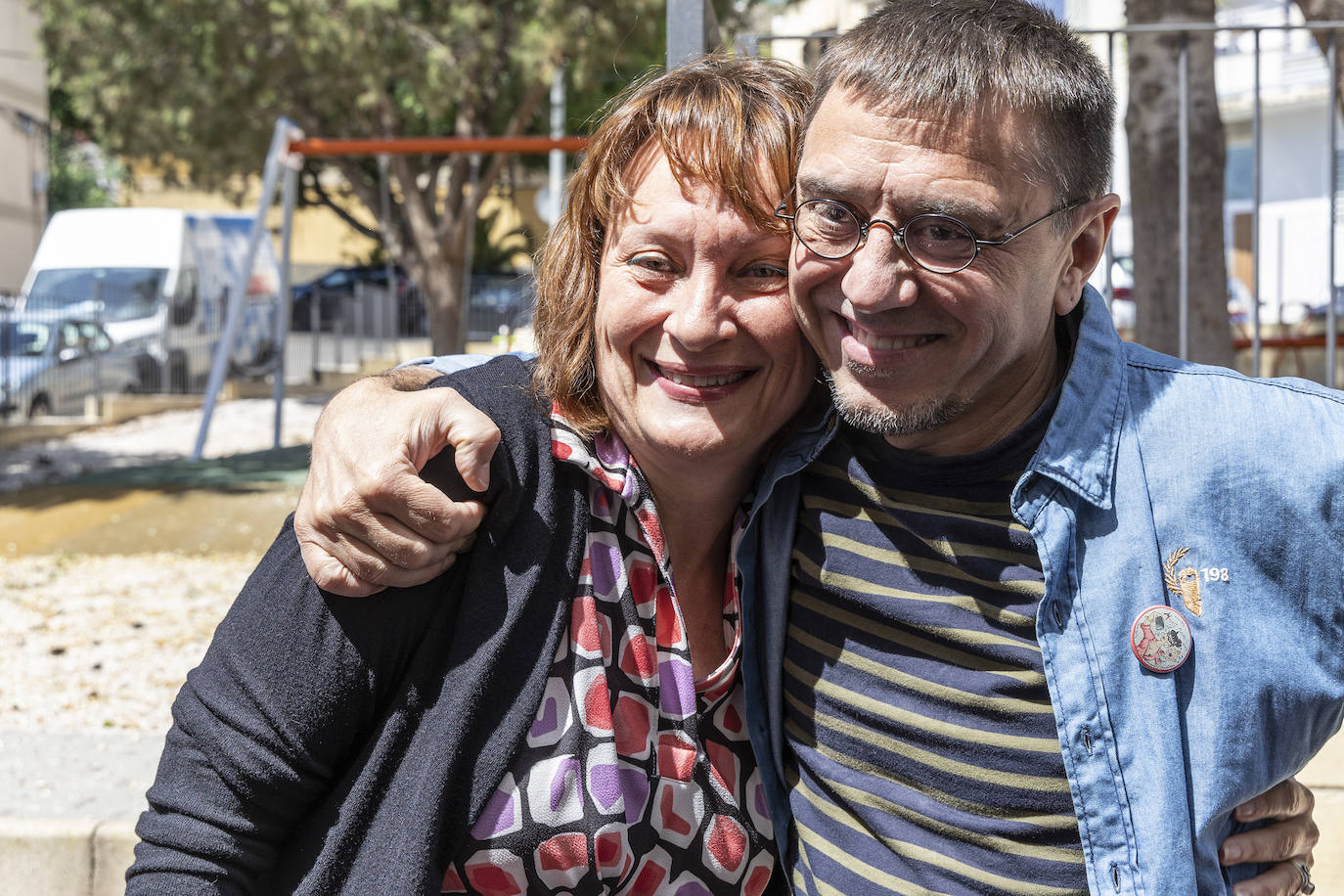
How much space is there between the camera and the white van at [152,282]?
16.3 metres

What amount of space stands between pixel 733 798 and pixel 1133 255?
4.30 metres

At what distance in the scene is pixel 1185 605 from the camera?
1796 mm

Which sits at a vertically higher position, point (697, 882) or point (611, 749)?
point (611, 749)

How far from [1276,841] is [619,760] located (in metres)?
1.00

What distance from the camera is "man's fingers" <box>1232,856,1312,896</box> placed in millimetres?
1910

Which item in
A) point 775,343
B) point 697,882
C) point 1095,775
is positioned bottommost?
point 697,882

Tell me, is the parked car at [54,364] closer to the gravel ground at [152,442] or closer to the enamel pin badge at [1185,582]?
the gravel ground at [152,442]

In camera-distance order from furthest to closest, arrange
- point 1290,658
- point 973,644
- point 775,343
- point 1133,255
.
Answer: point 1133,255 < point 775,343 < point 973,644 < point 1290,658

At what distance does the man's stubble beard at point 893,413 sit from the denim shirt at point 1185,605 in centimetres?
15

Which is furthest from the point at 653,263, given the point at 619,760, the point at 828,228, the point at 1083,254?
the point at 619,760

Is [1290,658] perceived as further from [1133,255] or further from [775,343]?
[1133,255]

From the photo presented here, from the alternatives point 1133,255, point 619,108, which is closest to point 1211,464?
point 619,108

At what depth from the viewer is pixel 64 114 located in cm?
2955

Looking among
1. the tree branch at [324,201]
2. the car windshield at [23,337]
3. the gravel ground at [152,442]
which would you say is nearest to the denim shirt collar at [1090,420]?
the gravel ground at [152,442]
